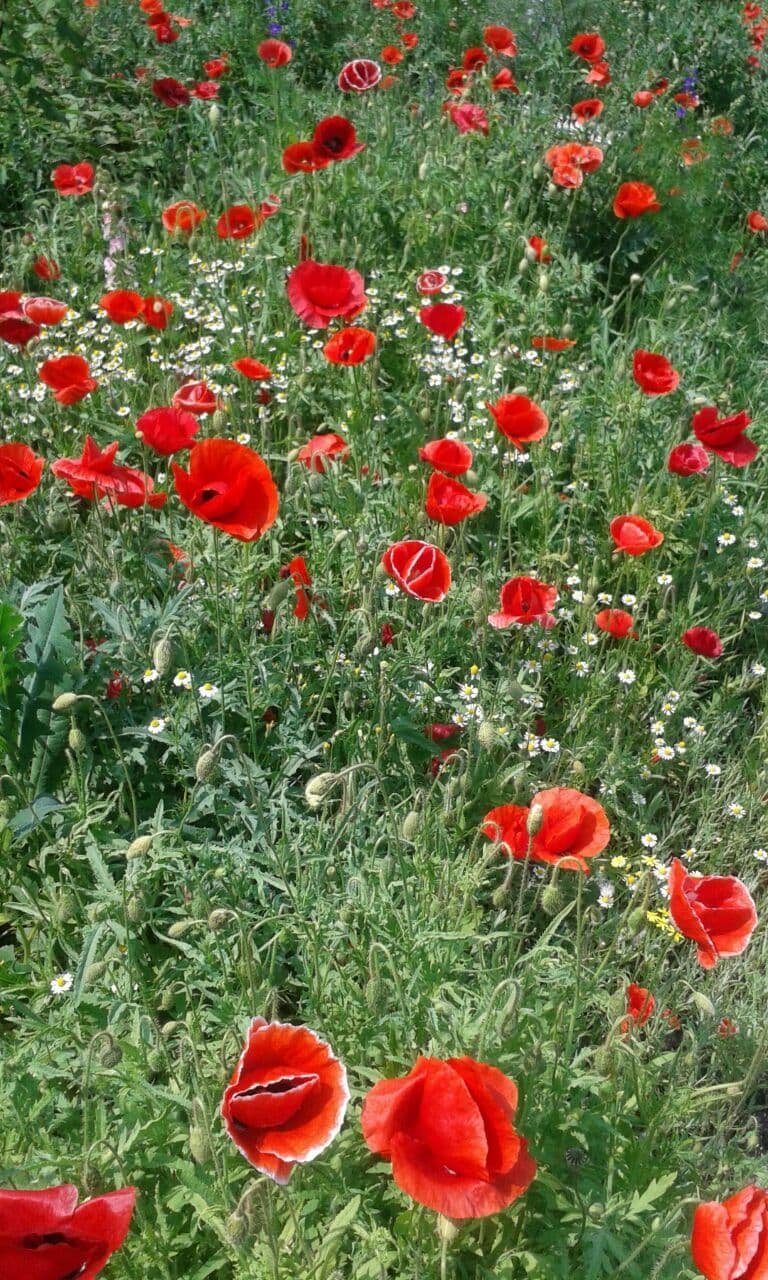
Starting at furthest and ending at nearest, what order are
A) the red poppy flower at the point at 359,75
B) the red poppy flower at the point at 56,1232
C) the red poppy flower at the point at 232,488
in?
the red poppy flower at the point at 359,75, the red poppy flower at the point at 232,488, the red poppy flower at the point at 56,1232

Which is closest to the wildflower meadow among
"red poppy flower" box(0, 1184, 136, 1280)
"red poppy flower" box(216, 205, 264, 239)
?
"red poppy flower" box(0, 1184, 136, 1280)

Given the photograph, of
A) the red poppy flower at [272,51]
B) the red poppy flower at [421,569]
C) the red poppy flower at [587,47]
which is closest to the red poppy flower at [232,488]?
the red poppy flower at [421,569]

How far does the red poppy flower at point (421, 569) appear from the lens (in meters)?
2.23

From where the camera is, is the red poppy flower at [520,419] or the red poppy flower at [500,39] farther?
the red poppy flower at [500,39]

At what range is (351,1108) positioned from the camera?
1.82 m

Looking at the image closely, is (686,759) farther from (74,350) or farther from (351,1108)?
(74,350)

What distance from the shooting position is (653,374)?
3.06 m

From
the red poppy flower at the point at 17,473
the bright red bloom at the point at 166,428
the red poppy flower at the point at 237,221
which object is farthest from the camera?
the red poppy flower at the point at 237,221

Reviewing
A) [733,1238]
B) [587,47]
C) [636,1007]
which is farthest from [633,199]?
[733,1238]

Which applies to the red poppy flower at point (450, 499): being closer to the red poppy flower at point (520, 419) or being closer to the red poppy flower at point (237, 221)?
the red poppy flower at point (520, 419)

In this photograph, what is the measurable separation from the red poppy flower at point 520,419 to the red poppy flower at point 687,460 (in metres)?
0.41

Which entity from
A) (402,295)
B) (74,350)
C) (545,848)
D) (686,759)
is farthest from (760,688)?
(74,350)

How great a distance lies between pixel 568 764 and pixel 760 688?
0.76 metres

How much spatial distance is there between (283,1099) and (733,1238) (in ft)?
1.84
